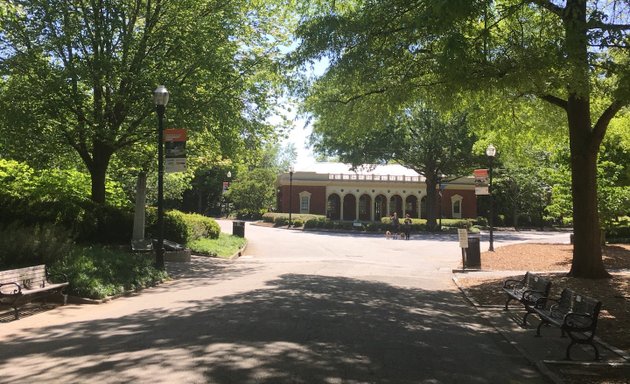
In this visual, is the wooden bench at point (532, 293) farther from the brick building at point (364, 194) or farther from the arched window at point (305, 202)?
the arched window at point (305, 202)

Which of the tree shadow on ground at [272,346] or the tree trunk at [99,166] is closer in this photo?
the tree shadow on ground at [272,346]

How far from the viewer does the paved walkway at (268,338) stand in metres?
5.60

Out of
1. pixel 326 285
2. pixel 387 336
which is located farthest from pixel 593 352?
pixel 326 285

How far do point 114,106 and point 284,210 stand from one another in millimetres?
39035

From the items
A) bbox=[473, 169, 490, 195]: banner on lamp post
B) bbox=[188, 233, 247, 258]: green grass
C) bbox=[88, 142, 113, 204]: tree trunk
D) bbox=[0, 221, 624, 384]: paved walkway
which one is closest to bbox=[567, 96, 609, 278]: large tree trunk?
bbox=[0, 221, 624, 384]: paved walkway

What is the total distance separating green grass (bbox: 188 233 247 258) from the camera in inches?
819

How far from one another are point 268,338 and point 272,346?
0.45 metres

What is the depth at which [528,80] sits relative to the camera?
985 cm

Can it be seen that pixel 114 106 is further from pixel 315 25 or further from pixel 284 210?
pixel 284 210

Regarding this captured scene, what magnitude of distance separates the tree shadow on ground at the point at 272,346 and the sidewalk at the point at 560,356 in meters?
0.23

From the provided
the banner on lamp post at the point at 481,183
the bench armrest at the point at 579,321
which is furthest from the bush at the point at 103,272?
the banner on lamp post at the point at 481,183

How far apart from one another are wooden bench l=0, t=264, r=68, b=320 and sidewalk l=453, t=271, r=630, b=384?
7.71 metres

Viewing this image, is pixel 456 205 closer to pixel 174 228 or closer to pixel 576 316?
pixel 174 228

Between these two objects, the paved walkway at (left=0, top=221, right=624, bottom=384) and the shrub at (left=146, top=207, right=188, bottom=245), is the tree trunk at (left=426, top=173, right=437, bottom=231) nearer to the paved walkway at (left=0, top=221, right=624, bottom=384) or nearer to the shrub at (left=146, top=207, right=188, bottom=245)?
the shrub at (left=146, top=207, right=188, bottom=245)
